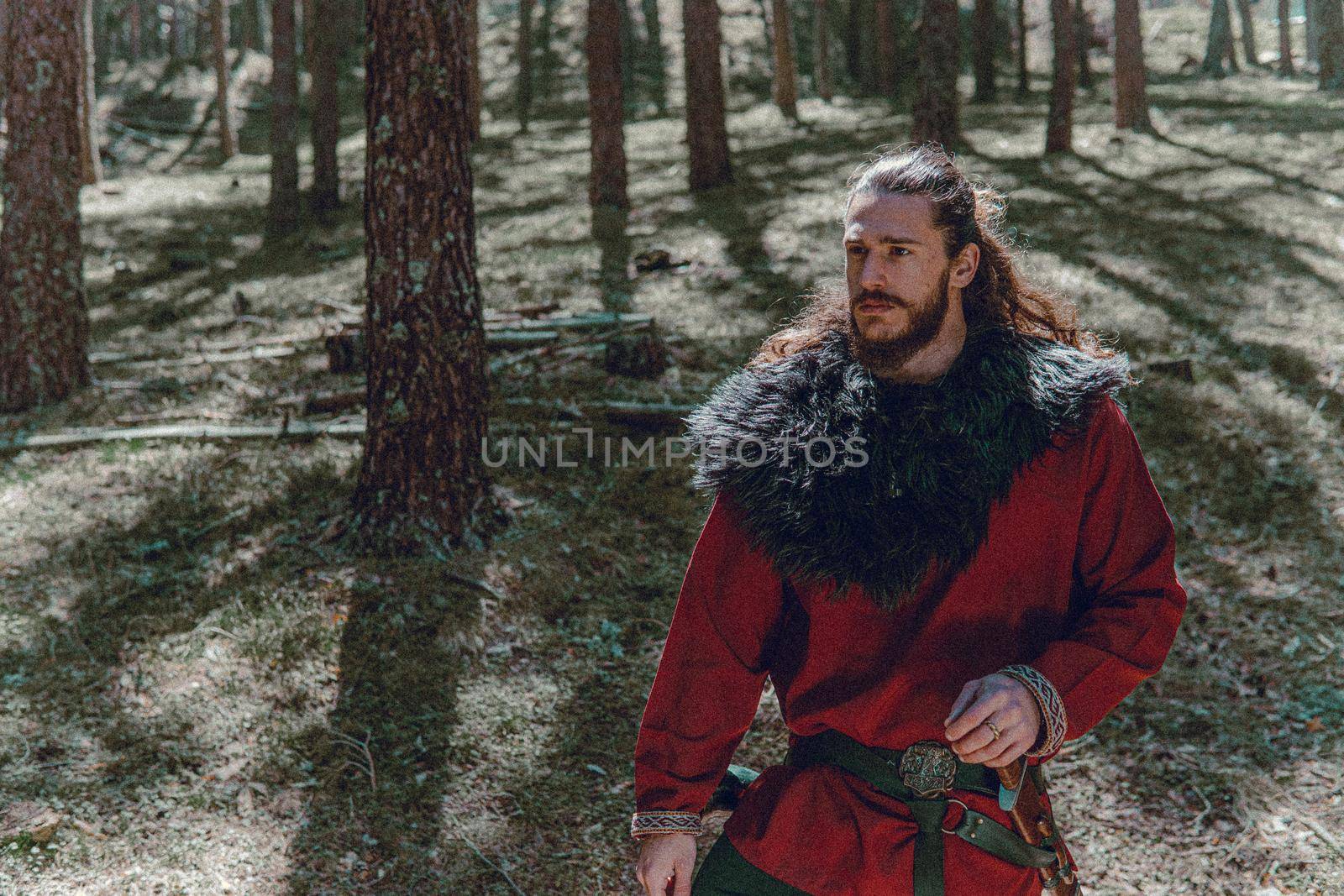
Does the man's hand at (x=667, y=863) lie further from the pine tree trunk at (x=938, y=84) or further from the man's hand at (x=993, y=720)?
the pine tree trunk at (x=938, y=84)

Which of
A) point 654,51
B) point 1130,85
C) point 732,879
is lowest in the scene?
point 732,879

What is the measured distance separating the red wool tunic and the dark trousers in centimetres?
3

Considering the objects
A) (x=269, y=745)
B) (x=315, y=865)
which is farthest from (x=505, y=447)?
(x=315, y=865)

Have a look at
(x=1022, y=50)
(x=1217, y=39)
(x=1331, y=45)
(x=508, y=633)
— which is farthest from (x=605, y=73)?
(x=1217, y=39)

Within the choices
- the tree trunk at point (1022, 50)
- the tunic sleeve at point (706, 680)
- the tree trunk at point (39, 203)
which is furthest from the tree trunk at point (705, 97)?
the tunic sleeve at point (706, 680)

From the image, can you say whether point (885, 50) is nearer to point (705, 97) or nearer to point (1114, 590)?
point (705, 97)

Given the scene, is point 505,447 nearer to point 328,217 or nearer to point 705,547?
point 705,547

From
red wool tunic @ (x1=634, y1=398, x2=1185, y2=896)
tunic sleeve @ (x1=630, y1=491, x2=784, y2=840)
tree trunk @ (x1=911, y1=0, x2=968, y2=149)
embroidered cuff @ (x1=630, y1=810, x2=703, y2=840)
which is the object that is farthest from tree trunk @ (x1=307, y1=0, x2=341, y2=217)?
embroidered cuff @ (x1=630, y1=810, x2=703, y2=840)

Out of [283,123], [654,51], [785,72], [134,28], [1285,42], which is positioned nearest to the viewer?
[283,123]

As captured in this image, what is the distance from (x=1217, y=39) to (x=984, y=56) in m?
11.1

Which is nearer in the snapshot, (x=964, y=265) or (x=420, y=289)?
(x=964, y=265)

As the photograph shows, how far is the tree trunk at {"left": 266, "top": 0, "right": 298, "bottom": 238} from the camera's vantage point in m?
16.0

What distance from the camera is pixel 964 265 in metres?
2.73

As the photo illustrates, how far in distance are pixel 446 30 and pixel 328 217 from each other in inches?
524
